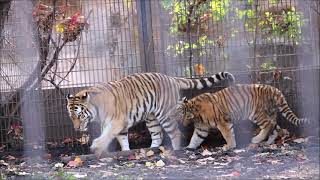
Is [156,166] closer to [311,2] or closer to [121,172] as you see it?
[121,172]

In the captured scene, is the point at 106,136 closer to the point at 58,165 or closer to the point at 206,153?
the point at 58,165

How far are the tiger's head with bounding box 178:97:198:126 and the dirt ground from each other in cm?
27

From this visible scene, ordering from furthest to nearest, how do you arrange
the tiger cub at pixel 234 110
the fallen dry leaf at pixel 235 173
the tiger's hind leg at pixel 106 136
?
the tiger cub at pixel 234 110 < the tiger's hind leg at pixel 106 136 < the fallen dry leaf at pixel 235 173

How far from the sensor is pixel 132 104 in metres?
4.83

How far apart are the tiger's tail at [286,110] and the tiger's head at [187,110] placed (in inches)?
24.1

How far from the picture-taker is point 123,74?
5117 millimetres

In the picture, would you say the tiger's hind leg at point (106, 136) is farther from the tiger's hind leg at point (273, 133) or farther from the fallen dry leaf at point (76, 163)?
the tiger's hind leg at point (273, 133)

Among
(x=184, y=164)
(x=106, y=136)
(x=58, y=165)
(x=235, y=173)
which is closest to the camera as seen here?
(x=235, y=173)

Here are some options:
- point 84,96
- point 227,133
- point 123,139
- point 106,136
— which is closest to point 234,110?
point 227,133

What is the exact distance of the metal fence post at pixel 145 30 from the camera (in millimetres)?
4891

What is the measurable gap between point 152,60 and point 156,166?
4.20 feet

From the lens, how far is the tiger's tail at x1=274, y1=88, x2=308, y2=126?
480 cm

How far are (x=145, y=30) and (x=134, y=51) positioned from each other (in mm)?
210

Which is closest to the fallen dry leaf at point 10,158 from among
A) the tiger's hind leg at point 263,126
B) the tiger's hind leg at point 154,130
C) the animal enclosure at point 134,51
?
the animal enclosure at point 134,51
